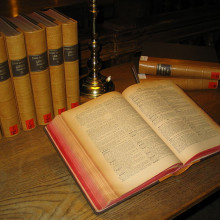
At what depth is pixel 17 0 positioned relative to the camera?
1.51m

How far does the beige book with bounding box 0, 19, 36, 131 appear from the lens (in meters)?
0.75

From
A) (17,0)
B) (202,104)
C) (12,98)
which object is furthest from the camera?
(17,0)

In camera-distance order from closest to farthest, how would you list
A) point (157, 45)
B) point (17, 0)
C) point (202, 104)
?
point (202, 104) → point (157, 45) → point (17, 0)

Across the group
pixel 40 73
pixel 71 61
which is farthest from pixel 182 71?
pixel 40 73

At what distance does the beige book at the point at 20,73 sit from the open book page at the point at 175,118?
12.0 inches

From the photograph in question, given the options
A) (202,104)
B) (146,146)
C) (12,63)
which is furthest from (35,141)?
(202,104)

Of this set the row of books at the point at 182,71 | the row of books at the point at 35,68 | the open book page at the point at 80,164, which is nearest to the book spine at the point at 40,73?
the row of books at the point at 35,68

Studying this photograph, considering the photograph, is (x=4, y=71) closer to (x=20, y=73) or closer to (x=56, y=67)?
(x=20, y=73)

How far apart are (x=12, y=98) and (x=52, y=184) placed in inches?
11.2

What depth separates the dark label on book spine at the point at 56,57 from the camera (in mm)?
849

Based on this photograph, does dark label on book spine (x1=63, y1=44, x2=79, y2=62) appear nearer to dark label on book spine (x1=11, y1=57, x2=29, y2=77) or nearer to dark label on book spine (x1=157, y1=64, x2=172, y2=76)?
dark label on book spine (x1=11, y1=57, x2=29, y2=77)

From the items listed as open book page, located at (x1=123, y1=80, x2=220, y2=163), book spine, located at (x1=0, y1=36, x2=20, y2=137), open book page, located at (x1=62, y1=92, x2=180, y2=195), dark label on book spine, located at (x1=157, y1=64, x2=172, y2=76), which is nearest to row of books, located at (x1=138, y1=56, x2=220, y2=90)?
dark label on book spine, located at (x1=157, y1=64, x2=172, y2=76)

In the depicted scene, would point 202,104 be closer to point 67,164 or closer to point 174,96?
point 174,96

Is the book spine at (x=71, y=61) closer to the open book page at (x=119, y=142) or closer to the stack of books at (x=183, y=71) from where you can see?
the open book page at (x=119, y=142)
